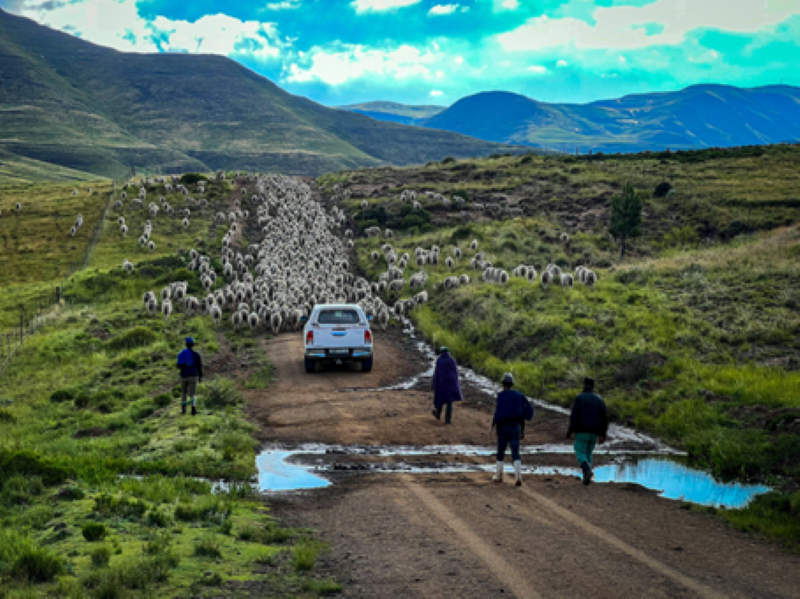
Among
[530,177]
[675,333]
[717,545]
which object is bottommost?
[717,545]

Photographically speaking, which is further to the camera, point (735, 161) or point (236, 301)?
point (735, 161)

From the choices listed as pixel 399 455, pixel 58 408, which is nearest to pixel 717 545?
pixel 399 455

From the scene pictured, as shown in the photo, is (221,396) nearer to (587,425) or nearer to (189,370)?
(189,370)

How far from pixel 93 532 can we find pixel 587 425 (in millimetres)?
7475

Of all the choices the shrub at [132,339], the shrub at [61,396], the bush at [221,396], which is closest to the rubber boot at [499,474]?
the bush at [221,396]

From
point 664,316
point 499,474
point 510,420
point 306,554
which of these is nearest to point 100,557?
point 306,554

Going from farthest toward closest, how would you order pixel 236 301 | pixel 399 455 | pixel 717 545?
pixel 236 301 < pixel 399 455 < pixel 717 545

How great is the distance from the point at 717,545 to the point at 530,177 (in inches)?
2483

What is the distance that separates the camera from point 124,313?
29922mm

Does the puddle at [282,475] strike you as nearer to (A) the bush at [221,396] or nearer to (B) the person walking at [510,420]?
(B) the person walking at [510,420]

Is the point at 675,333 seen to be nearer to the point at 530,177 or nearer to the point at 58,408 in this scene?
the point at 58,408

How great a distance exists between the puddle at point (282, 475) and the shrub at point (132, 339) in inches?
533

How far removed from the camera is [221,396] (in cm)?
1656

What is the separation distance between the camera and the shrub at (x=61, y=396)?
18.4 meters
